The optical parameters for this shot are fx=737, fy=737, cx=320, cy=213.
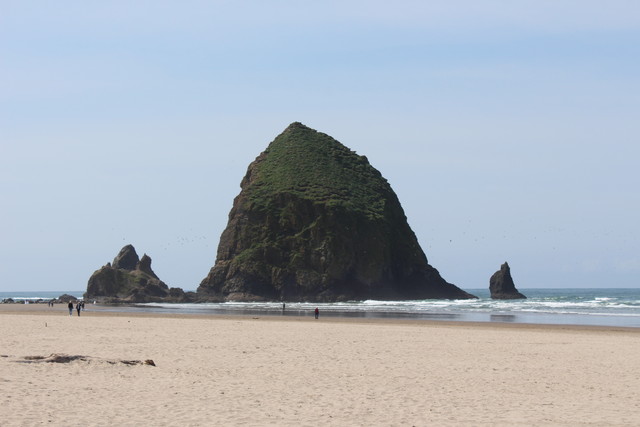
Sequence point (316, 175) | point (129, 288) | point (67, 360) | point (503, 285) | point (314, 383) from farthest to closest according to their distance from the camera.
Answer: point (503, 285) < point (316, 175) < point (129, 288) < point (67, 360) < point (314, 383)

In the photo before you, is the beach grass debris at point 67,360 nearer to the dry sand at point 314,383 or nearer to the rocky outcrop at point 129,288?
the dry sand at point 314,383

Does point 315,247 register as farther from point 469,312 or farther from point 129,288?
point 469,312

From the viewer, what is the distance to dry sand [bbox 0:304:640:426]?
535 inches

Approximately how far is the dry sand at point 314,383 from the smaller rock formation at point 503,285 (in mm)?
97154

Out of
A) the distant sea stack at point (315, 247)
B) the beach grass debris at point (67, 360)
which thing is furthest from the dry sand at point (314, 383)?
the distant sea stack at point (315, 247)

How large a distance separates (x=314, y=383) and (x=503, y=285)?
372ft

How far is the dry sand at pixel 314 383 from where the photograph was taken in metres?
13.6

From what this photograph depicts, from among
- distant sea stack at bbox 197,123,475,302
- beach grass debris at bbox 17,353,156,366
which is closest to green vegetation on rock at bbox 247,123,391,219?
distant sea stack at bbox 197,123,475,302

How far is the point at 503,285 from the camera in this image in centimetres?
12656

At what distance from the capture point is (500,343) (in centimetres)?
3116

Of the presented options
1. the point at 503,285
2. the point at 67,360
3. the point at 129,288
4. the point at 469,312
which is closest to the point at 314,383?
the point at 67,360

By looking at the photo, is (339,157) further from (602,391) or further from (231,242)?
(602,391)

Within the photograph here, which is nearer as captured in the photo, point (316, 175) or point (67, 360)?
point (67, 360)

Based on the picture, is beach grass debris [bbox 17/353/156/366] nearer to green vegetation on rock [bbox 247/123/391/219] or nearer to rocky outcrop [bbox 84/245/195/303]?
rocky outcrop [bbox 84/245/195/303]
